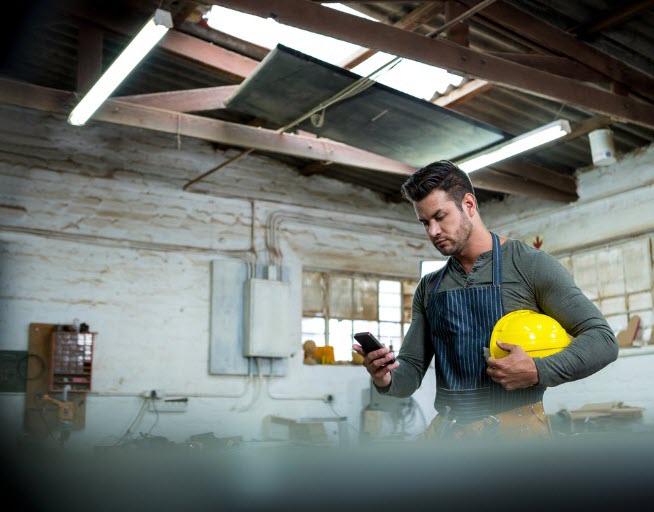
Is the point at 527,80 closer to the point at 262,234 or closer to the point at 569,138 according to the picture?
the point at 569,138

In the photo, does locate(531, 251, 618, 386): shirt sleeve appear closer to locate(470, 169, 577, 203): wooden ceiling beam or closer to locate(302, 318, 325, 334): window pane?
locate(470, 169, 577, 203): wooden ceiling beam

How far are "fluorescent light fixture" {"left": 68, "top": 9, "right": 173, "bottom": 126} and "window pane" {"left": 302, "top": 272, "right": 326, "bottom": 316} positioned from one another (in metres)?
3.85

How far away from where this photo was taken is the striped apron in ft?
7.01

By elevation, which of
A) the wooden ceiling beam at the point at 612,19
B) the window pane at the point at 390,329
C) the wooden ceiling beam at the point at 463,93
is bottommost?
the window pane at the point at 390,329

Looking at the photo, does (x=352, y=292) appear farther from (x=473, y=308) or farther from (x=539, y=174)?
(x=473, y=308)

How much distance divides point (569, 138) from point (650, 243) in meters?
1.41

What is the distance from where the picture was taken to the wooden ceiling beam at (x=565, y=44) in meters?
5.73

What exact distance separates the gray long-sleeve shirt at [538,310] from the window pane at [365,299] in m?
6.74

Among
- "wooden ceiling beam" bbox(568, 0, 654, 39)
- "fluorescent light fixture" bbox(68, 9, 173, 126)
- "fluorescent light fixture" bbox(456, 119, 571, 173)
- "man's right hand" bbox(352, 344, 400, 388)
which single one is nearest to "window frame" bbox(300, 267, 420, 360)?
"fluorescent light fixture" bbox(456, 119, 571, 173)

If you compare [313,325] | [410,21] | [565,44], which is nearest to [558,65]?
[565,44]

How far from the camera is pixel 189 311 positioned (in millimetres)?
8125

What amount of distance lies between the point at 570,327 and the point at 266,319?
6580 millimetres

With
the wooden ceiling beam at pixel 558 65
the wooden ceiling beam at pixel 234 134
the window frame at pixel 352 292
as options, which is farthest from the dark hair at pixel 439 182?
the window frame at pixel 352 292

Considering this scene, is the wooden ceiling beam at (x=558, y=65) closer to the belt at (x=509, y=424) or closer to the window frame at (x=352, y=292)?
the window frame at (x=352, y=292)
